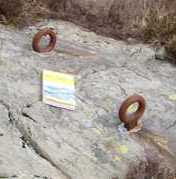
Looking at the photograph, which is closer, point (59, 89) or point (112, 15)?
point (59, 89)

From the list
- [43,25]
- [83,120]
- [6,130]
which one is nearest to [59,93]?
[83,120]

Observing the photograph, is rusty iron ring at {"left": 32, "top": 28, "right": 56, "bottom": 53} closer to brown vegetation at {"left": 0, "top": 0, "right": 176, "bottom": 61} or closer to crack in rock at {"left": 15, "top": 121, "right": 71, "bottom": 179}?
brown vegetation at {"left": 0, "top": 0, "right": 176, "bottom": 61}

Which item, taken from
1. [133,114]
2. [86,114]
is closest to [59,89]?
[86,114]

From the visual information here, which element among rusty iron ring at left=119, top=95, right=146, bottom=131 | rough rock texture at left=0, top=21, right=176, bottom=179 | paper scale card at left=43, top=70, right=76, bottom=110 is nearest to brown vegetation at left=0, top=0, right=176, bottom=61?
rough rock texture at left=0, top=21, right=176, bottom=179

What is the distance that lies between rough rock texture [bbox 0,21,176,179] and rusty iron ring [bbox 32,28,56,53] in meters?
0.05

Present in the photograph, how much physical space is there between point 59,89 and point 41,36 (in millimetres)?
599

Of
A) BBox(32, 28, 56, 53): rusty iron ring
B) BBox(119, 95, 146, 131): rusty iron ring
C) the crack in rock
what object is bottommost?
the crack in rock

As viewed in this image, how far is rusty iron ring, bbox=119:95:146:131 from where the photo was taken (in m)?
3.52

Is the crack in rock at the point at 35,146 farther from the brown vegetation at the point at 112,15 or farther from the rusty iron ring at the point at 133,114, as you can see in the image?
the brown vegetation at the point at 112,15

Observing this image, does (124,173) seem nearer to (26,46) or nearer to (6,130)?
(6,130)

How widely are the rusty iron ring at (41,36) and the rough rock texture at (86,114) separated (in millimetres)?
50

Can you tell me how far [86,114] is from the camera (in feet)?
12.3

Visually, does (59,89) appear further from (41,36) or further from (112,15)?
(112,15)

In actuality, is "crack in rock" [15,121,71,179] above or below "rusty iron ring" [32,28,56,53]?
below
